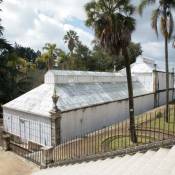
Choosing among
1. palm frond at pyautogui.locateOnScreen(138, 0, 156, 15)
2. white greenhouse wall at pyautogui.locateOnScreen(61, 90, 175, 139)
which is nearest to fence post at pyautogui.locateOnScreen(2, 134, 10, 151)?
white greenhouse wall at pyautogui.locateOnScreen(61, 90, 175, 139)

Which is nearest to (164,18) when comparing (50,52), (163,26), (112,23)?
(163,26)

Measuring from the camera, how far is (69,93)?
18828mm

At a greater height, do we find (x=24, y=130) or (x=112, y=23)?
(x=112, y=23)

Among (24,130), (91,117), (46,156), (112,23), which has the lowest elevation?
(24,130)

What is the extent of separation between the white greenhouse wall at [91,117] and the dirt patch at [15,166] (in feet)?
15.6

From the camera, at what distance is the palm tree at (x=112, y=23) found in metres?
13.9

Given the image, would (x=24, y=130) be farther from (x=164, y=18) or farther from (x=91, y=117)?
(x=164, y=18)

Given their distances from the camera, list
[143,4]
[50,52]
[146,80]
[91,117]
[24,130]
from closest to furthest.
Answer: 1. [24,130]
2. [143,4]
3. [91,117]
4. [146,80]
5. [50,52]

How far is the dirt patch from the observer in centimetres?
1013

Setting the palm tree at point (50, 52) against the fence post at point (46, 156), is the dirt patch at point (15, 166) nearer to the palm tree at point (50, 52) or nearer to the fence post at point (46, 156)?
the fence post at point (46, 156)

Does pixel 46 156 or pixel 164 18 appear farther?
pixel 164 18

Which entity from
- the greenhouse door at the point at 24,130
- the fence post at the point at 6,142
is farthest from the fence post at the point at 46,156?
the greenhouse door at the point at 24,130

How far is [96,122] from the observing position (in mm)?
19375

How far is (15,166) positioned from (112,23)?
9.23 metres
